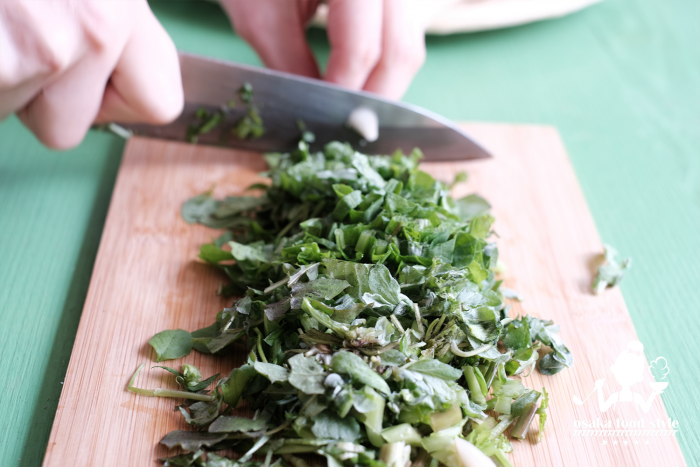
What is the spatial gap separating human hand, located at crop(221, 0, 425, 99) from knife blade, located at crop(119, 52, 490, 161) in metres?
0.15

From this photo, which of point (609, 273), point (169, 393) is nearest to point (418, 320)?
point (169, 393)

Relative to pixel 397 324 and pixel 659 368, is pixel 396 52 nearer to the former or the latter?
pixel 397 324

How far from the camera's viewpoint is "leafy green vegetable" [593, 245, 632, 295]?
63.9 inches

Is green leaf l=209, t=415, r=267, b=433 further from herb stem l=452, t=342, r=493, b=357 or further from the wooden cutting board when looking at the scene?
herb stem l=452, t=342, r=493, b=357

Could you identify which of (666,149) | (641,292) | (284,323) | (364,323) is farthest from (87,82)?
(666,149)

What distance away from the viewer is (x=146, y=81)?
5.40ft

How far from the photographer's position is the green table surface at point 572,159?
147 cm

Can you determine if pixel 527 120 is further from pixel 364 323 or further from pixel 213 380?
pixel 213 380

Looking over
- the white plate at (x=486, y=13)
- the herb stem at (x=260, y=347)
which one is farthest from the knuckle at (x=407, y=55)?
the herb stem at (x=260, y=347)

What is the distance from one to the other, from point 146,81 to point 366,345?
1.03m

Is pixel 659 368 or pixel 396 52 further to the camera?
pixel 396 52

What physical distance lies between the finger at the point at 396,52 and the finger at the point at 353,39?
0.04 metres

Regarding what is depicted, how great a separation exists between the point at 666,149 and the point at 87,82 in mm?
2055

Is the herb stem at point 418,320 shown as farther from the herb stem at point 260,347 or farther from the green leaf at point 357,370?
the herb stem at point 260,347
